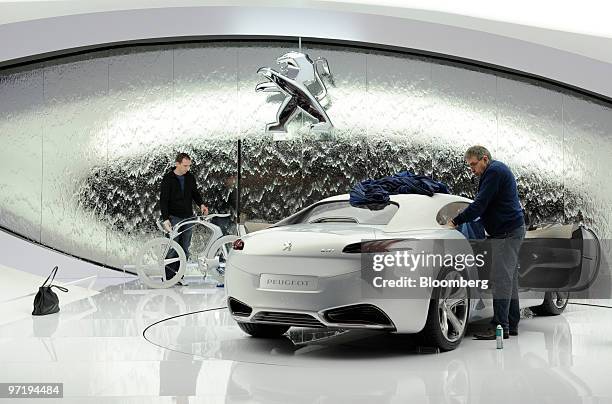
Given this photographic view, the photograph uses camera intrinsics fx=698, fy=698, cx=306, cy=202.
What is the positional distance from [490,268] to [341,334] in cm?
129

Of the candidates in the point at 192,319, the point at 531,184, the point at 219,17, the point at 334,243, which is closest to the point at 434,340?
the point at 334,243

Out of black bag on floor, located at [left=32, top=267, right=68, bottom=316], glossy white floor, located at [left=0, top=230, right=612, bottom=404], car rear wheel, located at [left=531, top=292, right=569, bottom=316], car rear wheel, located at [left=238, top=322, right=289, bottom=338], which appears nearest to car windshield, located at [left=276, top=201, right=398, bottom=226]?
car rear wheel, located at [left=238, top=322, right=289, bottom=338]

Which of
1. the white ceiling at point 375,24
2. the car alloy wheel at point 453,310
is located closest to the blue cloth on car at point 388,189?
the car alloy wheel at point 453,310

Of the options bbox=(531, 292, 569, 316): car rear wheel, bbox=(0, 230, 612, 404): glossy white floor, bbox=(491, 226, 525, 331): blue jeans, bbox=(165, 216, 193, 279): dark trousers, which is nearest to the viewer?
bbox=(0, 230, 612, 404): glossy white floor

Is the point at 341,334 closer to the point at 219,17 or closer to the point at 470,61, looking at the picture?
the point at 219,17

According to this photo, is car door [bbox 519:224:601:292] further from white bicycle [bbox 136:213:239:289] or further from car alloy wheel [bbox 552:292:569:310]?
white bicycle [bbox 136:213:239:289]

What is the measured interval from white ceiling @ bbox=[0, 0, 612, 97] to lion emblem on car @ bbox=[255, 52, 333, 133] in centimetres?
49

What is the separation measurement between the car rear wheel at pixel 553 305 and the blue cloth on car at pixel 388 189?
5.50 feet

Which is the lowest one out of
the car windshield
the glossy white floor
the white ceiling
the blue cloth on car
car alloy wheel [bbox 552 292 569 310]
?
the glossy white floor

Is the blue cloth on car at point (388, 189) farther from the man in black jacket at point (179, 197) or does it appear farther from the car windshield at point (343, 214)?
the man in black jacket at point (179, 197)

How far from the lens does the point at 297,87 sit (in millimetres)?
10391

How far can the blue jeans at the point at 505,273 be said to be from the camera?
193 inches

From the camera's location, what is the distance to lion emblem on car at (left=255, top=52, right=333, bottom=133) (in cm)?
1037

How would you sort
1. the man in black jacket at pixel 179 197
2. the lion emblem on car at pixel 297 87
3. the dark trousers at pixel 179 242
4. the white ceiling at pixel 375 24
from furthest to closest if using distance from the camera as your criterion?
the lion emblem on car at pixel 297 87 < the white ceiling at pixel 375 24 < the man in black jacket at pixel 179 197 < the dark trousers at pixel 179 242
